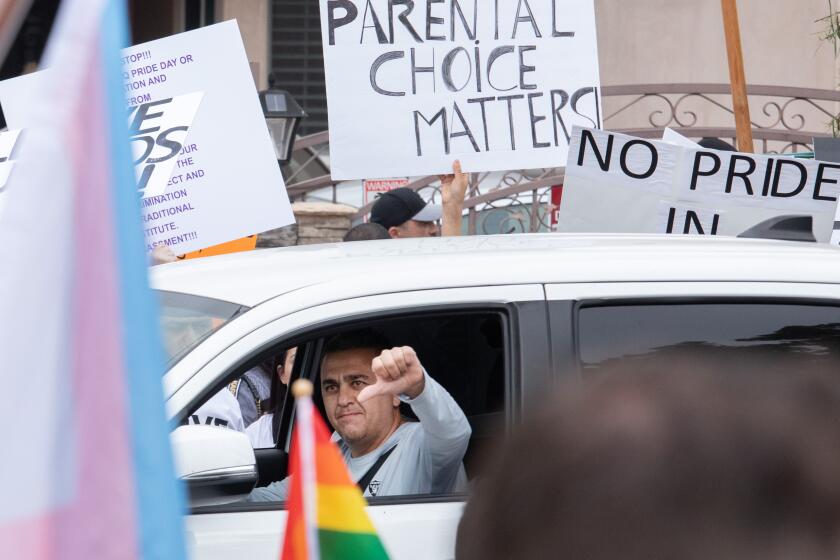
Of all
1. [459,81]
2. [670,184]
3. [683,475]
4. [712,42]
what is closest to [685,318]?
[683,475]

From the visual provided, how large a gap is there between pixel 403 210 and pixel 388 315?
12.1ft

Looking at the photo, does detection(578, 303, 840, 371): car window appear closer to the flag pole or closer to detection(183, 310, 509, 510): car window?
detection(183, 310, 509, 510): car window

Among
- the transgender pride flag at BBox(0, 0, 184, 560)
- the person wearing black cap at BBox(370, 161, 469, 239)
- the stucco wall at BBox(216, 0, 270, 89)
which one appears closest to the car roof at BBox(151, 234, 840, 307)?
the transgender pride flag at BBox(0, 0, 184, 560)

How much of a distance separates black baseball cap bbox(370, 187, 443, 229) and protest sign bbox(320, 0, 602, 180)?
794 mm

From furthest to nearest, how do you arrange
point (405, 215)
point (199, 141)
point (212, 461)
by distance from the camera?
point (405, 215), point (199, 141), point (212, 461)

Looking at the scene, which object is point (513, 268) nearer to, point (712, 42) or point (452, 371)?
point (452, 371)

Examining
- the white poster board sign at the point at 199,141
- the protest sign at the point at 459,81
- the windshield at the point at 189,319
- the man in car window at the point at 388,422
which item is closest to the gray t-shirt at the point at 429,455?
the man in car window at the point at 388,422

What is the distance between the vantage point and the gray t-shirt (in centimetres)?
296

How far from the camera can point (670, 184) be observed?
5.00 metres

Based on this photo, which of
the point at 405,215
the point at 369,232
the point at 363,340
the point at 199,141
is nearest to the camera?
the point at 363,340

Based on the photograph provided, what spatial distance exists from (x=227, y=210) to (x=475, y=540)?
14.4ft

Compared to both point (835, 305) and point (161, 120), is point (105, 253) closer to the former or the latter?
point (835, 305)

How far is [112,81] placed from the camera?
4.36ft

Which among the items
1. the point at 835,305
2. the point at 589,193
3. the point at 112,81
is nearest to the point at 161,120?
the point at 589,193
